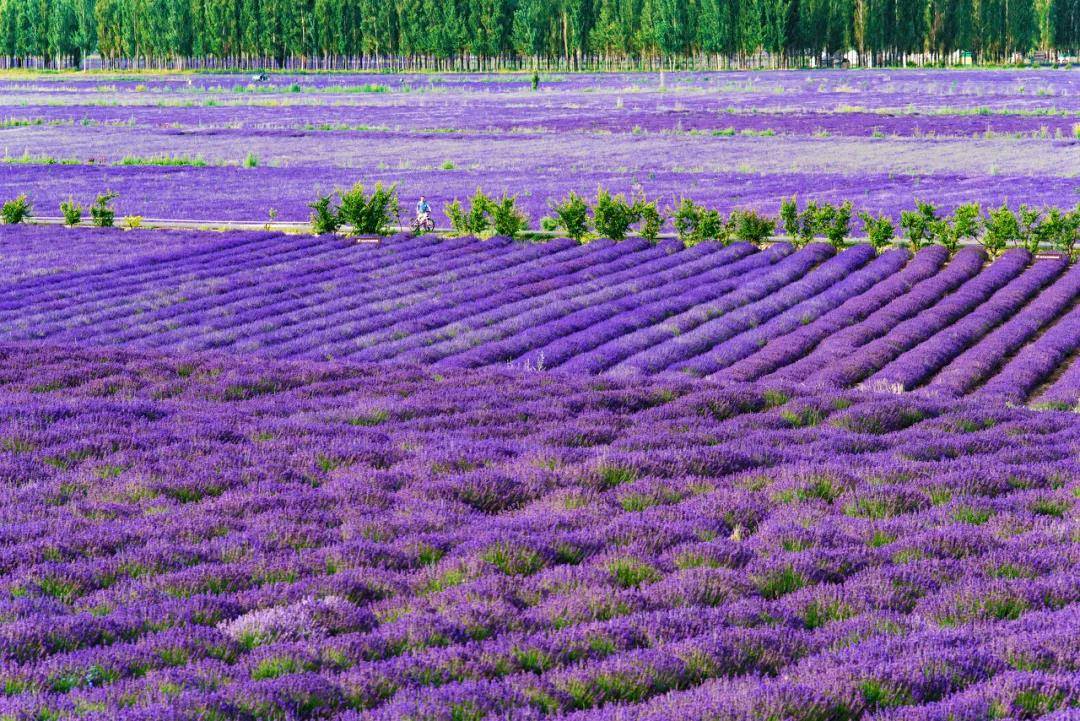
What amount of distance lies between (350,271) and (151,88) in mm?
141410

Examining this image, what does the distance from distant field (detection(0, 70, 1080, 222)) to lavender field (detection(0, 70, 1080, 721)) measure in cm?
1645

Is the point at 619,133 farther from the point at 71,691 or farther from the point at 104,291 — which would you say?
the point at 71,691

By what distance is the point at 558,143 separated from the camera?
78375 mm

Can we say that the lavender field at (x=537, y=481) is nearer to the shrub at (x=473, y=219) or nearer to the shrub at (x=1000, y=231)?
the shrub at (x=1000, y=231)

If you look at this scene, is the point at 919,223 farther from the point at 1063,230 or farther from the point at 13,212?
the point at 13,212

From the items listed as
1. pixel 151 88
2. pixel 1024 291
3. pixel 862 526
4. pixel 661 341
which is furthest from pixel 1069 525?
pixel 151 88

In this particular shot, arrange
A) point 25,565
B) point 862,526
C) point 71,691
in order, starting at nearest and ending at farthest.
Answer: point 71,691, point 25,565, point 862,526

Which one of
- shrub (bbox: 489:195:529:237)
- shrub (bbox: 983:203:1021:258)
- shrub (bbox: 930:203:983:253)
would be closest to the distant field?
shrub (bbox: 489:195:529:237)

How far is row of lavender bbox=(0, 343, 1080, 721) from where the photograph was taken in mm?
7324

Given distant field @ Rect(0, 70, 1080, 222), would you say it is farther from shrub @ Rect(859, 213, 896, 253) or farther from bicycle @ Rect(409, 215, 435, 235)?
shrub @ Rect(859, 213, 896, 253)

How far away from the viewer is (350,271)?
2964 cm

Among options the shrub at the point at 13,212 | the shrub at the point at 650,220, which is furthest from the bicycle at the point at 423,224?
the shrub at the point at 13,212

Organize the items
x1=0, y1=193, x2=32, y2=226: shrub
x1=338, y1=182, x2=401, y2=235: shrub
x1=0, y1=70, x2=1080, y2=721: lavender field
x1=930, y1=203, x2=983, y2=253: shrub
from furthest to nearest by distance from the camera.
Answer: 1. x1=0, y1=193, x2=32, y2=226: shrub
2. x1=338, y1=182, x2=401, y2=235: shrub
3. x1=930, y1=203, x2=983, y2=253: shrub
4. x1=0, y1=70, x2=1080, y2=721: lavender field

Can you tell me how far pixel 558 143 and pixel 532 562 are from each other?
230 feet
